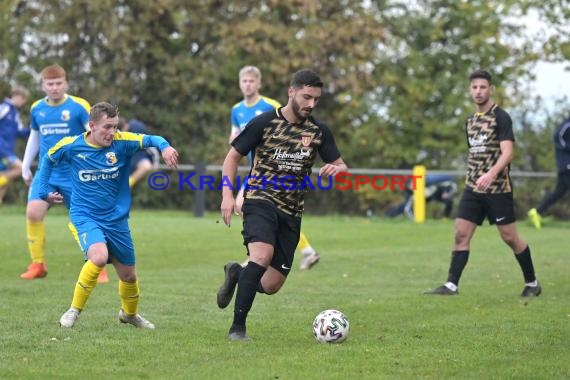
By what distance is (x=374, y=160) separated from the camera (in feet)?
101

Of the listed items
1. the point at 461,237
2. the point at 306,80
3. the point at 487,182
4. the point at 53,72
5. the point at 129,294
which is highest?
the point at 53,72

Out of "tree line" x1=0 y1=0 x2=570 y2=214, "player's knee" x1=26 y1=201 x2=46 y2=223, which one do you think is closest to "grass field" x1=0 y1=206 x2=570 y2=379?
"player's knee" x1=26 y1=201 x2=46 y2=223

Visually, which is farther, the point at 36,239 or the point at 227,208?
the point at 36,239

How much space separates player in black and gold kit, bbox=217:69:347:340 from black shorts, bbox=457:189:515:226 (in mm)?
3246

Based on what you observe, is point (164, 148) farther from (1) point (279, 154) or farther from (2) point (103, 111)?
(1) point (279, 154)

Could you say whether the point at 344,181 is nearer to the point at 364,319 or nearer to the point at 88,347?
the point at 364,319

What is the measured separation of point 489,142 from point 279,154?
11.7 feet

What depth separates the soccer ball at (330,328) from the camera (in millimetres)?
7688

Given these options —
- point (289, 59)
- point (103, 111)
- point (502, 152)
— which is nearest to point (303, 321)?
point (103, 111)

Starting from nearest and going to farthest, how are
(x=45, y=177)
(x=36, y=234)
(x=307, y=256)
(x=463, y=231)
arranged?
(x=45, y=177)
(x=463, y=231)
(x=36, y=234)
(x=307, y=256)

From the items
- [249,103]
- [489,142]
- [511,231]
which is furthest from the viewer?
[249,103]

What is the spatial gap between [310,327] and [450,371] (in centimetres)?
212

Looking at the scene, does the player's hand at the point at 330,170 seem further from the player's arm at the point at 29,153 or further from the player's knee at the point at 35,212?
the player's knee at the point at 35,212

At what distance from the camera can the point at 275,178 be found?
8031mm
